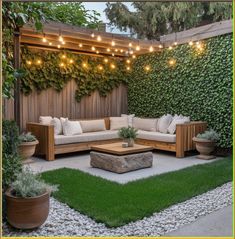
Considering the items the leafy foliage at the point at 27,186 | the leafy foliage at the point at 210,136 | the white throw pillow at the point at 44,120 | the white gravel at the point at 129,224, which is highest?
the white throw pillow at the point at 44,120

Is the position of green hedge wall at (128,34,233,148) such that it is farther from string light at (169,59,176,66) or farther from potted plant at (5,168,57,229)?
potted plant at (5,168,57,229)

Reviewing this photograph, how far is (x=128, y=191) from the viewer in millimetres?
3869

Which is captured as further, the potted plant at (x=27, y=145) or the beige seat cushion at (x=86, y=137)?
the beige seat cushion at (x=86, y=137)

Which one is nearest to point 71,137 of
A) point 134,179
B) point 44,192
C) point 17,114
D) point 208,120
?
point 17,114

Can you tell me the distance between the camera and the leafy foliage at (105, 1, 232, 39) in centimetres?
985

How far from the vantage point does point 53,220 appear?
296 cm

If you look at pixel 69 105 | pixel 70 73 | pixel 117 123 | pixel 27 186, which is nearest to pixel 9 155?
pixel 27 186

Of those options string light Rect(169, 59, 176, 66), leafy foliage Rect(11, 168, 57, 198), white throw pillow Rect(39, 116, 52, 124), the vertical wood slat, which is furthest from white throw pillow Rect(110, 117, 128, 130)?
leafy foliage Rect(11, 168, 57, 198)

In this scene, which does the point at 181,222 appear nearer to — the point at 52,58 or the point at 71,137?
the point at 71,137

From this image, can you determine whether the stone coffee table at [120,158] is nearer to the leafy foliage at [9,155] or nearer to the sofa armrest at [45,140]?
the sofa armrest at [45,140]

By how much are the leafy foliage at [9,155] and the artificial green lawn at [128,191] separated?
2.66 feet

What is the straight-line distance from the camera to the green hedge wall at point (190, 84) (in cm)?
625

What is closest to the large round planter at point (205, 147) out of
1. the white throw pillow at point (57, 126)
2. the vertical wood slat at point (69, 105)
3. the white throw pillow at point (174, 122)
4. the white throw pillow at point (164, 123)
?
the white throw pillow at point (174, 122)

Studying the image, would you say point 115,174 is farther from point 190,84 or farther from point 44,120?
point 190,84
